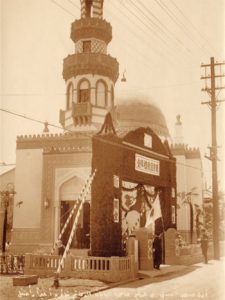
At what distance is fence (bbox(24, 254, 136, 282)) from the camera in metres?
14.2

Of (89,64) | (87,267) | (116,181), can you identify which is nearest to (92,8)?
(89,64)

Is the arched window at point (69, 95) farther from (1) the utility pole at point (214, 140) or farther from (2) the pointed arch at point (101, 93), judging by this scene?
(1) the utility pole at point (214, 140)

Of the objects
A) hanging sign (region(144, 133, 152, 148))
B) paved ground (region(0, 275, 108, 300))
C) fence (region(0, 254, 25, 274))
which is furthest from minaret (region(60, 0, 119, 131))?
paved ground (region(0, 275, 108, 300))

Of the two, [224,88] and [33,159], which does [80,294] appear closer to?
[224,88]

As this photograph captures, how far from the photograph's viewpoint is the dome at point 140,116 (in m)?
40.5

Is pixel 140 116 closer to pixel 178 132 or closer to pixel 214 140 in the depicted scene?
pixel 178 132

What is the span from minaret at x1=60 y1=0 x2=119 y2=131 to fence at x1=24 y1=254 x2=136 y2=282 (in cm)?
1887

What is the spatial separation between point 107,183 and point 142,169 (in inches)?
111

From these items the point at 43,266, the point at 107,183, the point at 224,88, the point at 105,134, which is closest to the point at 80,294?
the point at 43,266

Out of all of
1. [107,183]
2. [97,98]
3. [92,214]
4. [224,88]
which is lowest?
[92,214]

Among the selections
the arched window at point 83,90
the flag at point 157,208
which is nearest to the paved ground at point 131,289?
the flag at point 157,208

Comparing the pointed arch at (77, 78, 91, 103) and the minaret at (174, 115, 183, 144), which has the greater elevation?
the pointed arch at (77, 78, 91, 103)

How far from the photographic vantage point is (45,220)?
31.0m

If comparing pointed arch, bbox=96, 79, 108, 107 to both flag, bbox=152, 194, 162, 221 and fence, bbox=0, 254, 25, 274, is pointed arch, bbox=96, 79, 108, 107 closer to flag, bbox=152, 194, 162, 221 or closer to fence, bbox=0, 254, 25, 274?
flag, bbox=152, 194, 162, 221
